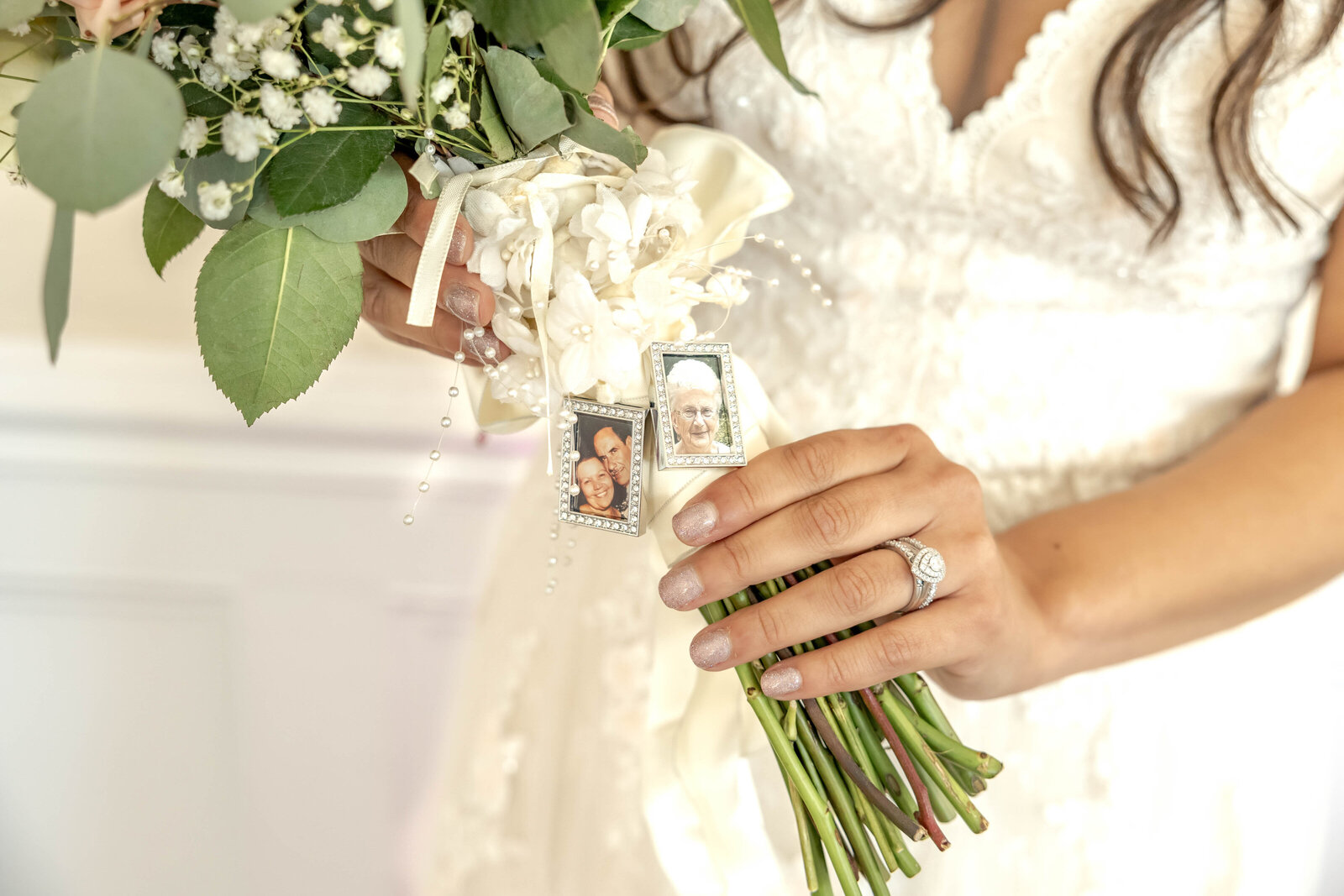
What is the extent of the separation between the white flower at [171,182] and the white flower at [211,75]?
5 centimetres

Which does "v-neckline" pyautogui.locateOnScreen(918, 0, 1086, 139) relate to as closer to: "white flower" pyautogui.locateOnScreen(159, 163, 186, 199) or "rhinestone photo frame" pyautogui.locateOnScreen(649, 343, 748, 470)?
"rhinestone photo frame" pyautogui.locateOnScreen(649, 343, 748, 470)

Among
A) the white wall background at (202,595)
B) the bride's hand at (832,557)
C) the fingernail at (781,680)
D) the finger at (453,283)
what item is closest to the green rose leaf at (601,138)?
the finger at (453,283)

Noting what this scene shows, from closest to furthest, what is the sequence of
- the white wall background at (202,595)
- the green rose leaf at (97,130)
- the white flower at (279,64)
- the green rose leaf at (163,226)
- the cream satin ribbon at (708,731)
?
the green rose leaf at (97,130) → the white flower at (279,64) → the green rose leaf at (163,226) → the cream satin ribbon at (708,731) → the white wall background at (202,595)

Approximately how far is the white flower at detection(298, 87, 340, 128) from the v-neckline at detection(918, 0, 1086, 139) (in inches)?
20.8

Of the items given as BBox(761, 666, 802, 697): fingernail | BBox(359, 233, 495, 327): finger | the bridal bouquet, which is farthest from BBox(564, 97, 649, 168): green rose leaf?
BBox(761, 666, 802, 697): fingernail

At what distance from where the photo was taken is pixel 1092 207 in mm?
805

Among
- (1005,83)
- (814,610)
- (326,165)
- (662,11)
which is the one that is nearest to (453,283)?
(326,165)

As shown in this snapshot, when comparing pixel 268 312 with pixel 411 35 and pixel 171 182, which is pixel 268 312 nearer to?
Answer: pixel 171 182

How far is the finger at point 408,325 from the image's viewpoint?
25.4 inches

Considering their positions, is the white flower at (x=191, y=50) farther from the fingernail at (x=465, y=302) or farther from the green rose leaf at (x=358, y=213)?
the fingernail at (x=465, y=302)

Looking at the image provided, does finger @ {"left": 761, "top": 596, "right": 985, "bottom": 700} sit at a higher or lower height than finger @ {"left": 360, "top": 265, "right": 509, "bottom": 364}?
lower

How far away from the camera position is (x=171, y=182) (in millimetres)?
500

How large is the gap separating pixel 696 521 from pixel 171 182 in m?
0.36

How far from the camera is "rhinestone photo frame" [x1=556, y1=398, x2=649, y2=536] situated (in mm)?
Answer: 603
